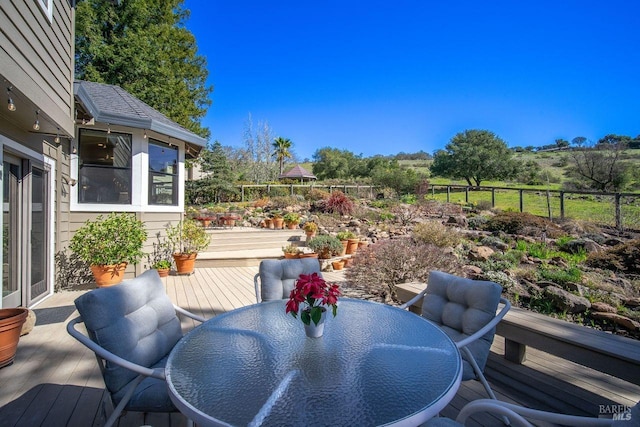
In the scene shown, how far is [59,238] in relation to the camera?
15.9 ft

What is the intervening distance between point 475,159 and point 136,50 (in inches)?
878

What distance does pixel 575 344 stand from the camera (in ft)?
6.34

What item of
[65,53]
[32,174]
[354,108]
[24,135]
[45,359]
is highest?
[354,108]

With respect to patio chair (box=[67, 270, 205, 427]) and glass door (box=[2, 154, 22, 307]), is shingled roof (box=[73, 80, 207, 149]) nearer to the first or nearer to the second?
glass door (box=[2, 154, 22, 307])

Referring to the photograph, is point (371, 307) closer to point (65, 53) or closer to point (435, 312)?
point (435, 312)

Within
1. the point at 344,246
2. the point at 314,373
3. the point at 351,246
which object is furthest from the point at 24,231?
the point at 351,246

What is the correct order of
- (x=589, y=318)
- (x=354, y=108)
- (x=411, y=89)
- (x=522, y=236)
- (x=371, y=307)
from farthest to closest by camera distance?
(x=354, y=108) < (x=411, y=89) < (x=522, y=236) < (x=589, y=318) < (x=371, y=307)

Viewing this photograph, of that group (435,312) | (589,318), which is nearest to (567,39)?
(589,318)

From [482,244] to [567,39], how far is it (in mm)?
9886

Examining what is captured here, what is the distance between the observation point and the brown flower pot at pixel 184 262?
5801 millimetres

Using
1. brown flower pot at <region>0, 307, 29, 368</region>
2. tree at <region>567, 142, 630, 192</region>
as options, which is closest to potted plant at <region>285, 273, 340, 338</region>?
brown flower pot at <region>0, 307, 29, 368</region>

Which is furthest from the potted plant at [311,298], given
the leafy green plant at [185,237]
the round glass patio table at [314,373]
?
the leafy green plant at [185,237]

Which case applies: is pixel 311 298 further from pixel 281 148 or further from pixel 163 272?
pixel 281 148

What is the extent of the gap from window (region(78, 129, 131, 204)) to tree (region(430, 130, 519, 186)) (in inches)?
952
